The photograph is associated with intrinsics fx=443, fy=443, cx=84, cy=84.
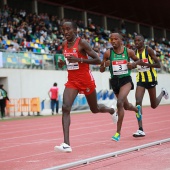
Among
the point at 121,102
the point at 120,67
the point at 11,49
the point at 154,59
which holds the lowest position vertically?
the point at 121,102

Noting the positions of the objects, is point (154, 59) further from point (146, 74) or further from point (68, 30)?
point (68, 30)

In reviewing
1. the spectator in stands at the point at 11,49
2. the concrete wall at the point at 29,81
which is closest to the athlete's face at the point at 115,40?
the spectator in stands at the point at 11,49

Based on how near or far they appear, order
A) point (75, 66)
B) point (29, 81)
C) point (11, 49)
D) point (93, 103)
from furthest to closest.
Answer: point (29, 81) < point (11, 49) < point (93, 103) < point (75, 66)

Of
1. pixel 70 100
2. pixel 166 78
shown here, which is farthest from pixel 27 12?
pixel 70 100

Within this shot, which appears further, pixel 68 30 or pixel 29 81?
pixel 29 81

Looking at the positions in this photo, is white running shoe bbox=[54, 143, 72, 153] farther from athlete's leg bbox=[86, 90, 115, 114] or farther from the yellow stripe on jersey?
the yellow stripe on jersey

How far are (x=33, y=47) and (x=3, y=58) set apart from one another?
13.1ft

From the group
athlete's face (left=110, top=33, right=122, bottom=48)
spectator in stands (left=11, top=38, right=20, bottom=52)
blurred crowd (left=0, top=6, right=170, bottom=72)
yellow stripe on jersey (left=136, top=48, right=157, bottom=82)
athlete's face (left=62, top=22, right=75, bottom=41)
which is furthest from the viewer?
blurred crowd (left=0, top=6, right=170, bottom=72)

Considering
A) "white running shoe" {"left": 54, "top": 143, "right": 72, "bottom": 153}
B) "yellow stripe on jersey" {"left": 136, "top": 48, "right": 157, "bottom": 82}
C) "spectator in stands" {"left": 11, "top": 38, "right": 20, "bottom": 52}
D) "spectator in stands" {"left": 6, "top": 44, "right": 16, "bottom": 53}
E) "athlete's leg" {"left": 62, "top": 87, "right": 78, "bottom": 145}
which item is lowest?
"white running shoe" {"left": 54, "top": 143, "right": 72, "bottom": 153}

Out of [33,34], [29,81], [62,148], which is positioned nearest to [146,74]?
[62,148]

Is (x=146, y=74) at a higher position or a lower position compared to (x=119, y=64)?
lower

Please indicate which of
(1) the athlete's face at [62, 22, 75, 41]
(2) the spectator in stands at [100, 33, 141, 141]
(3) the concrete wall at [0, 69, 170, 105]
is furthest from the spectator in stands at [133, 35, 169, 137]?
(3) the concrete wall at [0, 69, 170, 105]

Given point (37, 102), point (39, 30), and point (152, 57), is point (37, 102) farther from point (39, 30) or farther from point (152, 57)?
point (152, 57)

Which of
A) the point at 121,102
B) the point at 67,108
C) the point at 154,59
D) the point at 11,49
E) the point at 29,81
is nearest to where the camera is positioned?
the point at 67,108
